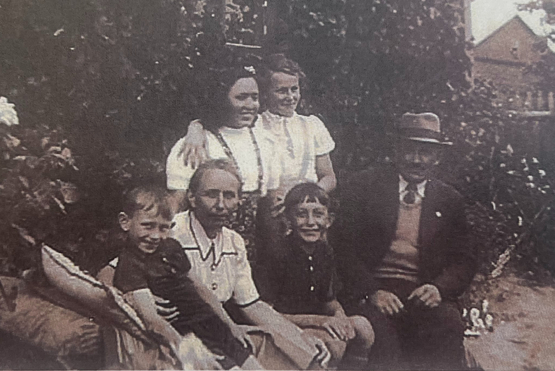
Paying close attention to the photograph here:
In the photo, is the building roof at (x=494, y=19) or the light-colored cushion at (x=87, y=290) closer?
the light-colored cushion at (x=87, y=290)

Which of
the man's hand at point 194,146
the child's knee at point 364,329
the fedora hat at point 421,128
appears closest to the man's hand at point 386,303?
the child's knee at point 364,329

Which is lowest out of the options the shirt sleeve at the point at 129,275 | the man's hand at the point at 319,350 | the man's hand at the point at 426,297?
the man's hand at the point at 319,350

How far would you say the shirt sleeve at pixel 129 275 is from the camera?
3488mm

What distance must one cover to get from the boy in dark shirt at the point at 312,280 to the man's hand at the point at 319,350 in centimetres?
3

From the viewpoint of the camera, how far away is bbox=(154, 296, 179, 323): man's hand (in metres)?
3.49

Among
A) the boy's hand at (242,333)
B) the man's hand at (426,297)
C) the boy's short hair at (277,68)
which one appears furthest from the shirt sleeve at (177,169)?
the man's hand at (426,297)

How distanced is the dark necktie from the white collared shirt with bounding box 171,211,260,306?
3.05 ft

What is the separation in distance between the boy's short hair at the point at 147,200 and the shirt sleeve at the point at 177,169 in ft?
0.21

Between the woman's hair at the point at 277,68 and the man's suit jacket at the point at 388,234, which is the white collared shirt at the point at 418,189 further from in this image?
the woman's hair at the point at 277,68

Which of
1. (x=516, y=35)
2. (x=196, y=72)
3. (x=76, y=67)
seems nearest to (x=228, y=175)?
(x=196, y=72)

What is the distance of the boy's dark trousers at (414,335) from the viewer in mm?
3523

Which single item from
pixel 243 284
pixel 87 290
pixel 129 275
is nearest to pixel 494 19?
pixel 243 284

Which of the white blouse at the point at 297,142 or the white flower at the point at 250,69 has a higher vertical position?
the white flower at the point at 250,69

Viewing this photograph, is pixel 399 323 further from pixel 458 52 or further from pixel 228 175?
pixel 458 52
